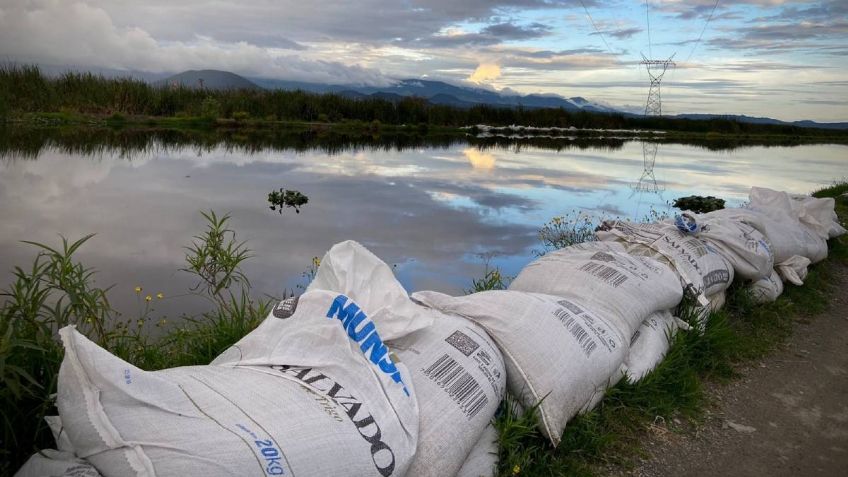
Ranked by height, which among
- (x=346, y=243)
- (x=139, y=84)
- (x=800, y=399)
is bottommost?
(x=800, y=399)

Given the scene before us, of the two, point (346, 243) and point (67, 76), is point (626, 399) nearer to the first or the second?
point (346, 243)

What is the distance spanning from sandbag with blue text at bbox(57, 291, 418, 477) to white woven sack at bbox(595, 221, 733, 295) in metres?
2.24

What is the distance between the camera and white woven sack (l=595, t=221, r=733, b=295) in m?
3.65

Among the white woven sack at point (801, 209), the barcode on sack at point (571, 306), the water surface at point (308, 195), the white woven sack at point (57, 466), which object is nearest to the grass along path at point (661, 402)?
the barcode on sack at point (571, 306)

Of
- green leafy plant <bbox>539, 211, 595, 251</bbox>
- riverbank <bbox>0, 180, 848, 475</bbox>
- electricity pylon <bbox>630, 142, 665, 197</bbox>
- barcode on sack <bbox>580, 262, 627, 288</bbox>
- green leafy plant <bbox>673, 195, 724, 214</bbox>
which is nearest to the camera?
riverbank <bbox>0, 180, 848, 475</bbox>

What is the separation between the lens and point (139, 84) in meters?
18.9

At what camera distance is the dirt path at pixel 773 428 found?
8.09 ft

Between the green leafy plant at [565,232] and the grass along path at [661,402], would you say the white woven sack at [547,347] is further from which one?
the green leafy plant at [565,232]

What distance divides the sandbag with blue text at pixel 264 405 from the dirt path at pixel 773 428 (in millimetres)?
1199

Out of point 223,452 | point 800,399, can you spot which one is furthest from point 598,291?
point 223,452

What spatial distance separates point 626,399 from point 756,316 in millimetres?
1883

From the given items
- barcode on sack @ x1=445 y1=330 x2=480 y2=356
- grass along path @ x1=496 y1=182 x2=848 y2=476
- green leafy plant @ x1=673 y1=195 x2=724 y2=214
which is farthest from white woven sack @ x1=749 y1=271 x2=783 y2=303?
green leafy plant @ x1=673 y1=195 x2=724 y2=214

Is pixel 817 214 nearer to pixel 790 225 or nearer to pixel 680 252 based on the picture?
pixel 790 225

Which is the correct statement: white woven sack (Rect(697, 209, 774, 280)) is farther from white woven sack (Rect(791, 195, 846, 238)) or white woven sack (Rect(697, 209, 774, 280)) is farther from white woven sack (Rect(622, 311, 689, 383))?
white woven sack (Rect(791, 195, 846, 238))
